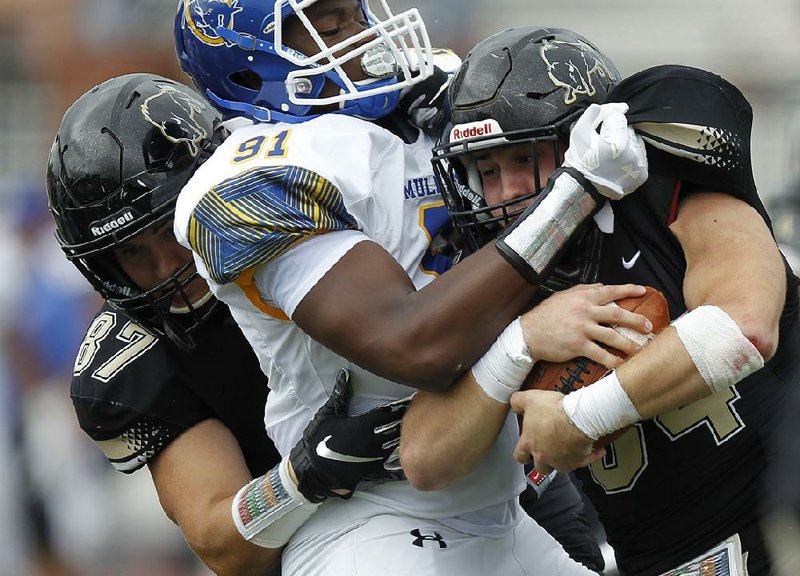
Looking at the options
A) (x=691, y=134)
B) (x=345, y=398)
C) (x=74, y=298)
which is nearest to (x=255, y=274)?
(x=345, y=398)

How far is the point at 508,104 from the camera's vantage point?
2.99 metres

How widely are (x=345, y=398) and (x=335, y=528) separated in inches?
14.1

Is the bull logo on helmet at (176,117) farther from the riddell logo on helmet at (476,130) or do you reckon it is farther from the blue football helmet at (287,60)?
the riddell logo on helmet at (476,130)

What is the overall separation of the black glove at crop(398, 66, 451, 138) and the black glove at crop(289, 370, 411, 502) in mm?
686

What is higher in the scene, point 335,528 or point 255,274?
point 255,274

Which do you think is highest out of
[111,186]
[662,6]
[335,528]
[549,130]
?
[549,130]

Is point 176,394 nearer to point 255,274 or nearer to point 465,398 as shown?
point 255,274

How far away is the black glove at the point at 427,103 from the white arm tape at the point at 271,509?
3.06ft

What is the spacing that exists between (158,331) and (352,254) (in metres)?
1.06

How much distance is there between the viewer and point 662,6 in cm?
1089

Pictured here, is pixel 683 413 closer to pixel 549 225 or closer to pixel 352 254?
pixel 549 225

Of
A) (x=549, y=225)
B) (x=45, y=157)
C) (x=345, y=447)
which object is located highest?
(x=549, y=225)

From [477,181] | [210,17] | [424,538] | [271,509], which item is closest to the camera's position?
[477,181]

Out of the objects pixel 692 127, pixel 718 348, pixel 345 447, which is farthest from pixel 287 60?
pixel 718 348
